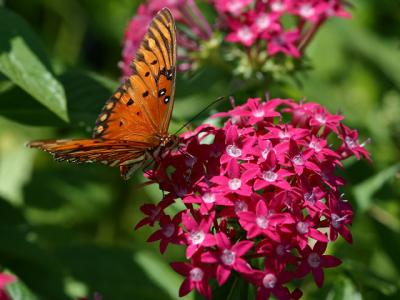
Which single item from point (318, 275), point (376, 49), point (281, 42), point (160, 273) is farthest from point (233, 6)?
point (376, 49)

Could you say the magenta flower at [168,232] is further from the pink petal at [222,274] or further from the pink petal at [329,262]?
the pink petal at [329,262]

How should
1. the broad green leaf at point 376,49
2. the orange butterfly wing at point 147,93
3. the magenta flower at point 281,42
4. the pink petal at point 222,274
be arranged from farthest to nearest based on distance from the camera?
the broad green leaf at point 376,49
the magenta flower at point 281,42
the orange butterfly wing at point 147,93
the pink petal at point 222,274

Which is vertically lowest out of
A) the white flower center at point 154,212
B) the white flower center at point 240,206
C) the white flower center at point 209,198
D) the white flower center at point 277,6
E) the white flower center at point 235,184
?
the white flower center at point 240,206

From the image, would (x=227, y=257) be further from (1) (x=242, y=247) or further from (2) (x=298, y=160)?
(2) (x=298, y=160)

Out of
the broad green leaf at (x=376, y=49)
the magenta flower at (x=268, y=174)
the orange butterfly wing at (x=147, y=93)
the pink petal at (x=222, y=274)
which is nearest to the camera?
the pink petal at (x=222, y=274)

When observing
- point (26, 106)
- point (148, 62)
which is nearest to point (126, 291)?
point (26, 106)

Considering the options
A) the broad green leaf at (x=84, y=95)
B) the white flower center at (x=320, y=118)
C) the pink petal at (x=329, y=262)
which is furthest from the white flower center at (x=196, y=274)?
the broad green leaf at (x=84, y=95)

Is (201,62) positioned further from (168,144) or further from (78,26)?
(78,26)
